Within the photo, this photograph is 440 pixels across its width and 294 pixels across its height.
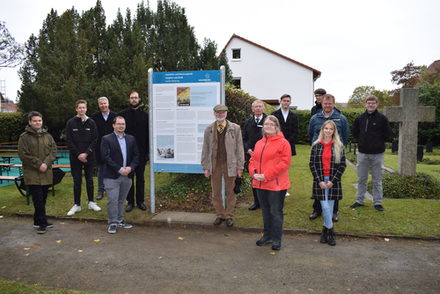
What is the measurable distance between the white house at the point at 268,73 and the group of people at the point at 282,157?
87.9 ft

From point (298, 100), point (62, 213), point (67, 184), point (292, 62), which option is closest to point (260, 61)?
point (292, 62)

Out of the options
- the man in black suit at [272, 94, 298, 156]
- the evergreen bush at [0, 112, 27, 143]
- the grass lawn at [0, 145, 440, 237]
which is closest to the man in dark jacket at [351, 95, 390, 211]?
the grass lawn at [0, 145, 440, 237]

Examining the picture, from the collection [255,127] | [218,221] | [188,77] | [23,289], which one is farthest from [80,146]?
[23,289]

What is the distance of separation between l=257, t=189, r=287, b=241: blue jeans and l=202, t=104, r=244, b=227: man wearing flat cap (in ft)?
3.05

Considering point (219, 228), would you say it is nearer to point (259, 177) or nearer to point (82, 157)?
point (259, 177)

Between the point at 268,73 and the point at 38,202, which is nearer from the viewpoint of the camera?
the point at 38,202

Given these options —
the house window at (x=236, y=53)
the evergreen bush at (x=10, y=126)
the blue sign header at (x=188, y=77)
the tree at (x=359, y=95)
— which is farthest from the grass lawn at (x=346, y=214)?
A: the tree at (x=359, y=95)

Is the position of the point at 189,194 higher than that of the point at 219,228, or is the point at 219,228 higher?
the point at 189,194

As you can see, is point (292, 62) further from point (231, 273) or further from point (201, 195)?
point (231, 273)

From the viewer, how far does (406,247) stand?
500cm

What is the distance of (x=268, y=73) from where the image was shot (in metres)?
33.8

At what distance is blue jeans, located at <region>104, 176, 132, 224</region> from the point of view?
5.91m

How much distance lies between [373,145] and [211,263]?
376cm

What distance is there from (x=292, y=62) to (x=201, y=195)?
28321 millimetres
